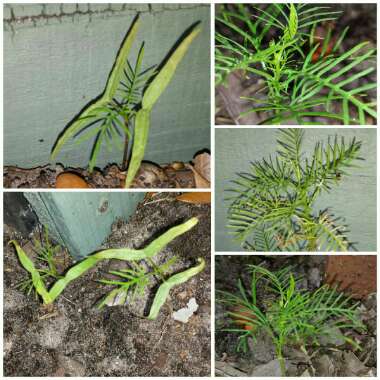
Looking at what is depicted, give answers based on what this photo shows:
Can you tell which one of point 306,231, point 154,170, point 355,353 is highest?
point 154,170

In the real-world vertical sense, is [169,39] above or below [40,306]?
above

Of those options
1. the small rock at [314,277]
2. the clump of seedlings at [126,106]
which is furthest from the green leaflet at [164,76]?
the small rock at [314,277]

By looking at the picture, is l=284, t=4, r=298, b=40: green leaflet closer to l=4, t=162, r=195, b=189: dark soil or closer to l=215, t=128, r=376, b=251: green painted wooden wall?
l=215, t=128, r=376, b=251: green painted wooden wall

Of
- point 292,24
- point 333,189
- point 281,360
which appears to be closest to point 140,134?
point 292,24

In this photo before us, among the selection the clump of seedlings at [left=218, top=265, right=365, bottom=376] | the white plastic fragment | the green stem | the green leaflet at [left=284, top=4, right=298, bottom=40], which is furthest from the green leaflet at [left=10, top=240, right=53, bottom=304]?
the green leaflet at [left=284, top=4, right=298, bottom=40]

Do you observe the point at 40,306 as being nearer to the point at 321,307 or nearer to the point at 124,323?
the point at 124,323

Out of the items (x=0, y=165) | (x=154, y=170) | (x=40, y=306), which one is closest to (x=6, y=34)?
(x=0, y=165)
